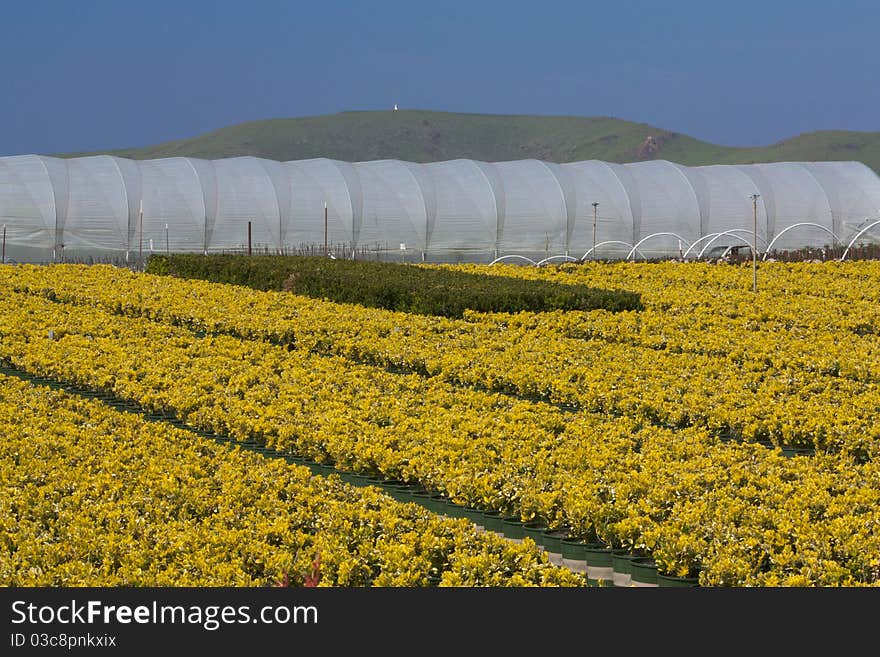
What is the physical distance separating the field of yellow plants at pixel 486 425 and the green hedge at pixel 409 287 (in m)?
0.66

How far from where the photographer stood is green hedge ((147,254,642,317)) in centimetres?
1952

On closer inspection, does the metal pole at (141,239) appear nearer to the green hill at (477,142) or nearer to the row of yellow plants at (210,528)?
the row of yellow plants at (210,528)

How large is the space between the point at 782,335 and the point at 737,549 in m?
9.85

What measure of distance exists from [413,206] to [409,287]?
18.8m

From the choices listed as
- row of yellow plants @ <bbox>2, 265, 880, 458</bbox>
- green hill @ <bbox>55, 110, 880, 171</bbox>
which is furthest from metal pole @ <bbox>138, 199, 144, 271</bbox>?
green hill @ <bbox>55, 110, 880, 171</bbox>

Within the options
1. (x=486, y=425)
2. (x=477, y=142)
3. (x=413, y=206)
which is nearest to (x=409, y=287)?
(x=486, y=425)

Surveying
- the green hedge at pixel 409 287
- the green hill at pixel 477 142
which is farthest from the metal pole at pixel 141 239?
the green hill at pixel 477 142

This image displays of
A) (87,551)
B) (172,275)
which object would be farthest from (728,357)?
(172,275)

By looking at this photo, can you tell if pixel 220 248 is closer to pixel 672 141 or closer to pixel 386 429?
pixel 386 429

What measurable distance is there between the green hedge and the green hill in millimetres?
119952

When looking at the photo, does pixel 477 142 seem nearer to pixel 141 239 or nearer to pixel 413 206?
pixel 413 206

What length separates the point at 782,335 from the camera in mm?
16547

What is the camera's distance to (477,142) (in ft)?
551

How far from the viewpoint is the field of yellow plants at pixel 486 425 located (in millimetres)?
7352
